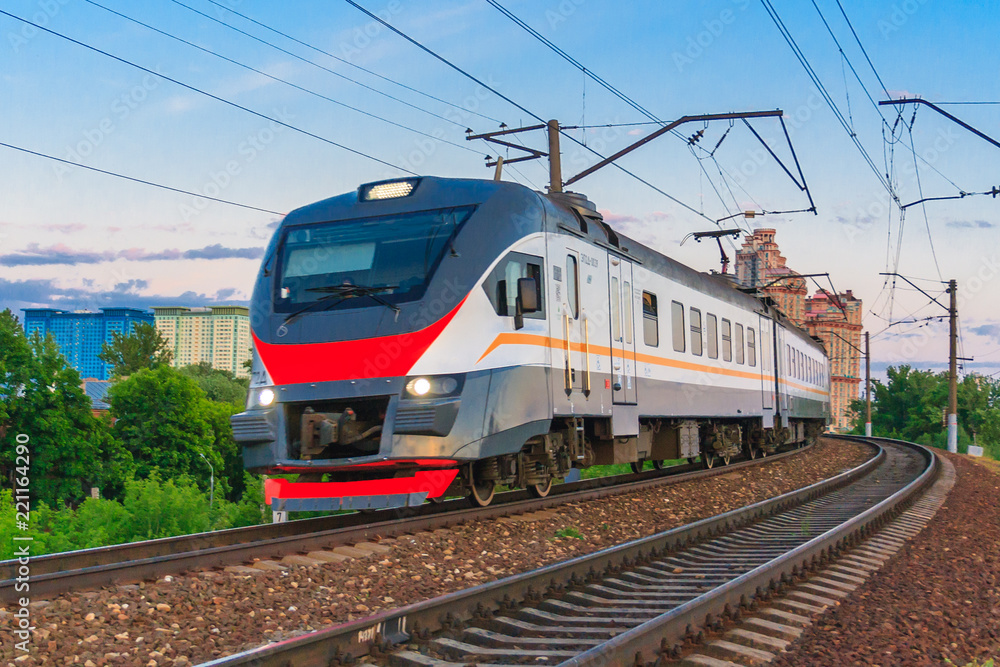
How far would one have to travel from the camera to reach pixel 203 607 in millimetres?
5852

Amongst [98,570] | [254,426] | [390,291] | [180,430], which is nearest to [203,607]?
[98,570]

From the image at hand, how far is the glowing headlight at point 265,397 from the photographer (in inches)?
353

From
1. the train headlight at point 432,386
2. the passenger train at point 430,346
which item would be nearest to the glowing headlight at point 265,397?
the passenger train at point 430,346

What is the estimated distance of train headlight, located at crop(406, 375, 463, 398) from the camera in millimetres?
8508

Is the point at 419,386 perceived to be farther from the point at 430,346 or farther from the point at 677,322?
the point at 677,322

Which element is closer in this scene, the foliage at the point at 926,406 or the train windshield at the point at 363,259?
the train windshield at the point at 363,259

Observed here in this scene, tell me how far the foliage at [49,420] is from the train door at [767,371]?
43156 mm

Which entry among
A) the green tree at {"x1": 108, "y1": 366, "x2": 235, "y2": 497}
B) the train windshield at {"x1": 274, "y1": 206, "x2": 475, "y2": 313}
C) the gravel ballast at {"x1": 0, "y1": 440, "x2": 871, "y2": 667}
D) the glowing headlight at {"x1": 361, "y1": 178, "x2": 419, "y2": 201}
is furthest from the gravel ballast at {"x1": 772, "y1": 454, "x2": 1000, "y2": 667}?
the green tree at {"x1": 108, "y1": 366, "x2": 235, "y2": 497}

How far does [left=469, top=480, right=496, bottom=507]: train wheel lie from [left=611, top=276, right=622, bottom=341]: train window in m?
2.50

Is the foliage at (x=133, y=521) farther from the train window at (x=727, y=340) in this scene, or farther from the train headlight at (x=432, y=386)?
the train window at (x=727, y=340)

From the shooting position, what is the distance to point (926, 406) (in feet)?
209

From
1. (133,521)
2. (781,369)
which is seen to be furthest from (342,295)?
(781,369)

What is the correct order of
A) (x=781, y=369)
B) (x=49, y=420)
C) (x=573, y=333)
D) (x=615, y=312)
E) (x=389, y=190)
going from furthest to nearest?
(x=49, y=420) < (x=781, y=369) < (x=615, y=312) < (x=573, y=333) < (x=389, y=190)

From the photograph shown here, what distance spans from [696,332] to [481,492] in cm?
622
